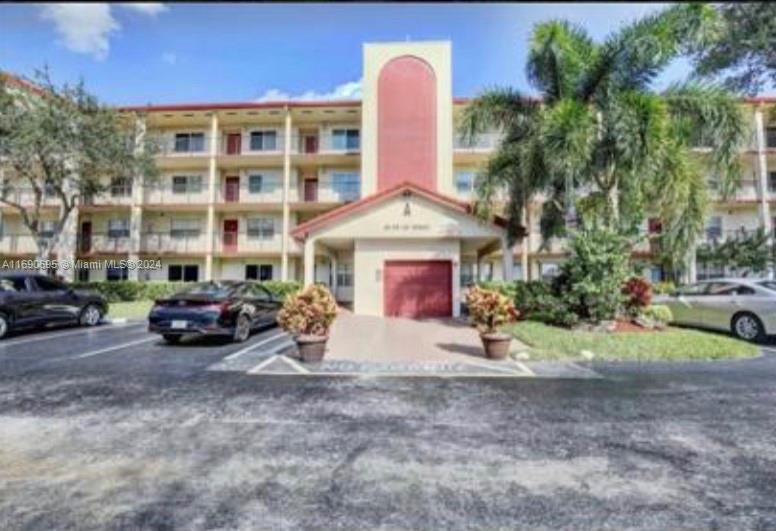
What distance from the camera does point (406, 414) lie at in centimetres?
612

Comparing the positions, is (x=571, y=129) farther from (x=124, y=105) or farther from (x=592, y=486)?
(x=124, y=105)

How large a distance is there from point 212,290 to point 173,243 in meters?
17.9

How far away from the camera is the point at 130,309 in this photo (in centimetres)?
1983

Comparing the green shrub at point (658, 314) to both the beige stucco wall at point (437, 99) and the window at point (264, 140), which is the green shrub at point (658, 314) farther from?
the window at point (264, 140)

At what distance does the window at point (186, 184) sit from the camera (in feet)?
94.0

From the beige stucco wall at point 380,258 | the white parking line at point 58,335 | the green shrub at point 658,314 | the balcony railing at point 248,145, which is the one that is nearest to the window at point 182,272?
the balcony railing at point 248,145

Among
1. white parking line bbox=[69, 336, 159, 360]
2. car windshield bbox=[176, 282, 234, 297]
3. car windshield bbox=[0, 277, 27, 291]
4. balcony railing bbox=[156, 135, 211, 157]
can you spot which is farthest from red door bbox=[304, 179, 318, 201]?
white parking line bbox=[69, 336, 159, 360]

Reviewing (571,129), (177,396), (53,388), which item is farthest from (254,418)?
(571,129)

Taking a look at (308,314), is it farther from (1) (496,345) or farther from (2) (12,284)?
(2) (12,284)

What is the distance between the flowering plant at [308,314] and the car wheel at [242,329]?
9.60ft

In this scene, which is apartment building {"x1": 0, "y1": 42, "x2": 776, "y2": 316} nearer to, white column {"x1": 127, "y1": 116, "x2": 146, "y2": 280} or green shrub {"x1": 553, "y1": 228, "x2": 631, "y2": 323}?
white column {"x1": 127, "y1": 116, "x2": 146, "y2": 280}

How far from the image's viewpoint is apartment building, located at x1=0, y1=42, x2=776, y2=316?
80.6ft

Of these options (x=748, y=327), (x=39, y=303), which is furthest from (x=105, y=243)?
(x=748, y=327)

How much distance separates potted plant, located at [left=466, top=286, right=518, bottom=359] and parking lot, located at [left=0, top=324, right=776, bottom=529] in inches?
69.0
